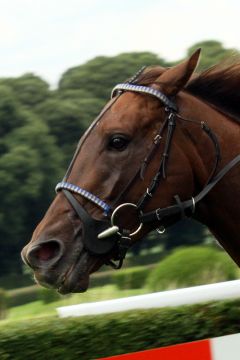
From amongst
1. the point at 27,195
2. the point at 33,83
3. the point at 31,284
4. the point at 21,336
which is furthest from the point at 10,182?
the point at 21,336

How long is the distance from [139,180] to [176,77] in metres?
0.45

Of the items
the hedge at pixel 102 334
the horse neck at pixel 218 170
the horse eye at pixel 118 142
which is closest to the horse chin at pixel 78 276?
the horse eye at pixel 118 142

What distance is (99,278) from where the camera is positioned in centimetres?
2545

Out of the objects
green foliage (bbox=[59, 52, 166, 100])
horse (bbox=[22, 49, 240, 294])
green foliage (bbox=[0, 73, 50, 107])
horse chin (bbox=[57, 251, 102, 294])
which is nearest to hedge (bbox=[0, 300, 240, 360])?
horse (bbox=[22, 49, 240, 294])

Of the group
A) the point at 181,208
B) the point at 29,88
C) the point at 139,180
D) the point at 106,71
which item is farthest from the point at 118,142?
the point at 106,71

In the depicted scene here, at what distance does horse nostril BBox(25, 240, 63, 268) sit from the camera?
9.72ft

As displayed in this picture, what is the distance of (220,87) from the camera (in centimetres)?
335

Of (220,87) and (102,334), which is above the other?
(220,87)

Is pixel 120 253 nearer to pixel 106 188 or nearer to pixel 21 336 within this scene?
pixel 106 188

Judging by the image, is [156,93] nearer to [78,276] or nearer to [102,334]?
[78,276]

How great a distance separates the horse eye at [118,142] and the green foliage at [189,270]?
8.05 m

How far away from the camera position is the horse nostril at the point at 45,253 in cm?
296

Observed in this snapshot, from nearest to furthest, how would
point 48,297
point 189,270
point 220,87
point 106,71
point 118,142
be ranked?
1. point 118,142
2. point 220,87
3. point 189,270
4. point 48,297
5. point 106,71

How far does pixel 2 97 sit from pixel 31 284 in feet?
27.8
